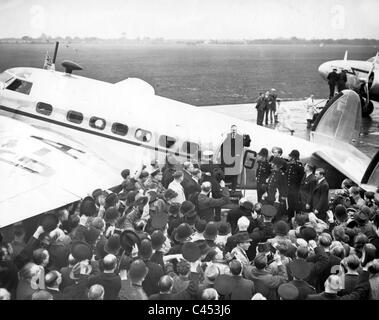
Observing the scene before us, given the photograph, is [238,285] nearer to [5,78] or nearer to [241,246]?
[241,246]

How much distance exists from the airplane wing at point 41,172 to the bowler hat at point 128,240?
98.8 inches

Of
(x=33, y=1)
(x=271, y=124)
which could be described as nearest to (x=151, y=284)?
(x=33, y=1)

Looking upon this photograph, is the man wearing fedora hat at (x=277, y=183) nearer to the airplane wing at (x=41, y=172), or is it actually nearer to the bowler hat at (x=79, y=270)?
the airplane wing at (x=41, y=172)

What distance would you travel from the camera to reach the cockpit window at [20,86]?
11.0 metres

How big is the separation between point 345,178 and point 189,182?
3.69 metres

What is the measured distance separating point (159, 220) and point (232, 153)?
11.4 feet

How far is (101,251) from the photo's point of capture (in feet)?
18.6

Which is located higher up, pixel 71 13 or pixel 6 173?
pixel 71 13

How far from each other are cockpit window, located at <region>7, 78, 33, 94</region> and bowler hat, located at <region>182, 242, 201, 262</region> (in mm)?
7701

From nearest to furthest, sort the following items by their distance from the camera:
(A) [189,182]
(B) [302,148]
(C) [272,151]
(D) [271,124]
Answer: (A) [189,182]
(C) [272,151]
(B) [302,148]
(D) [271,124]

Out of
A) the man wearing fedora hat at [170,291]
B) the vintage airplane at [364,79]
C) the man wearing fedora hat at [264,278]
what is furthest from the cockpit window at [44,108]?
the vintage airplane at [364,79]

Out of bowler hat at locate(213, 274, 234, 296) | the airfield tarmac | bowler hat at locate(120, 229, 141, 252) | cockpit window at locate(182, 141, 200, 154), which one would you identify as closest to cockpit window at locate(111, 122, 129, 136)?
cockpit window at locate(182, 141, 200, 154)
